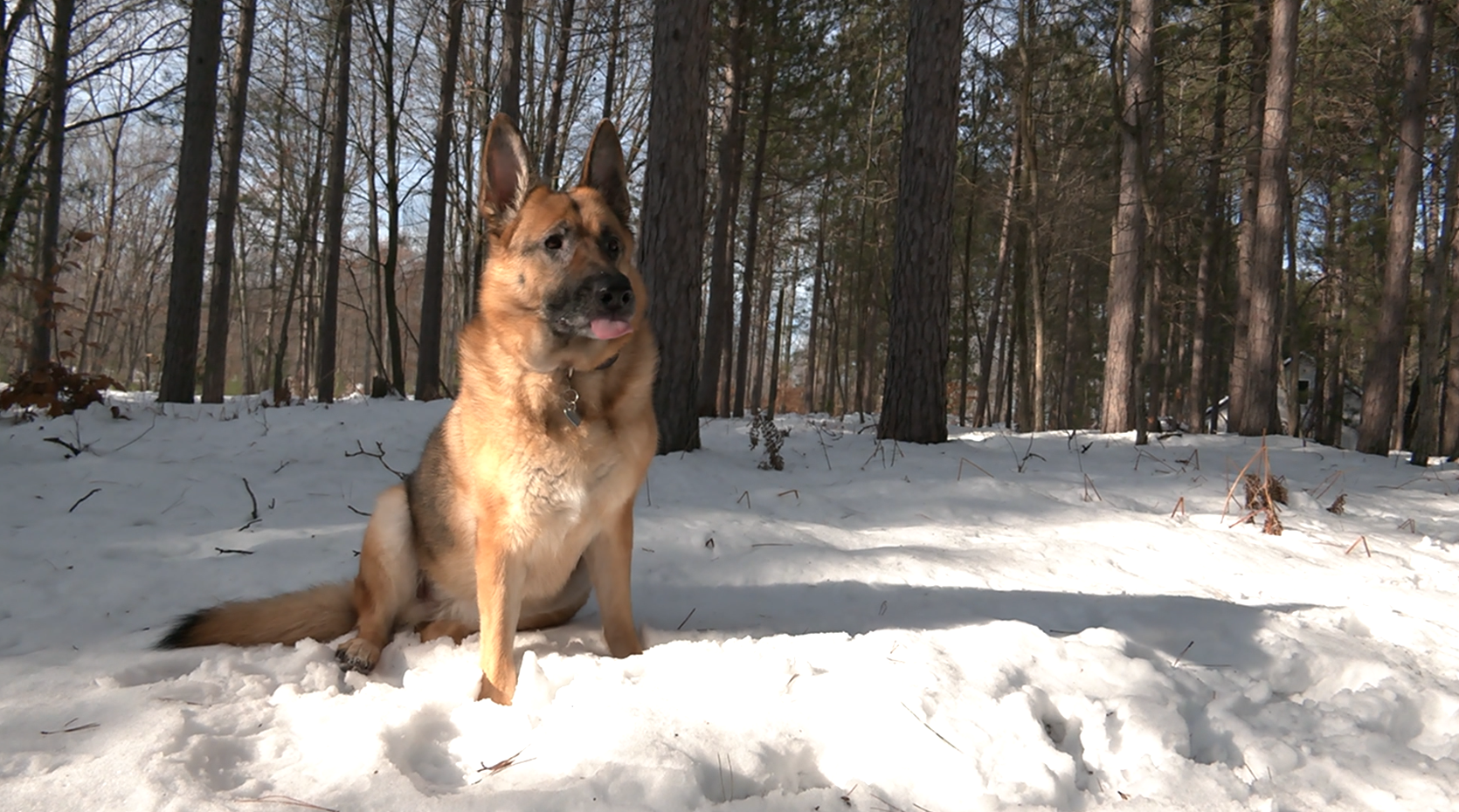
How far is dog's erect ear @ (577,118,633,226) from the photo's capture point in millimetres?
2994

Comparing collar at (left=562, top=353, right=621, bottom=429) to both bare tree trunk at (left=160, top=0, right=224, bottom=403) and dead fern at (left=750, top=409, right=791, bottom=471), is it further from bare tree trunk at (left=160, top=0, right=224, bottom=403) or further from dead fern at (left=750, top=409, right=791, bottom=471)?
bare tree trunk at (left=160, top=0, right=224, bottom=403)

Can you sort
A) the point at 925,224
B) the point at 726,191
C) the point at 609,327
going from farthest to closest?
the point at 726,191
the point at 925,224
the point at 609,327

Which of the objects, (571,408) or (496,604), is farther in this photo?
(571,408)

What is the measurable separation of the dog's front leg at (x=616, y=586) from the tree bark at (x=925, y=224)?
5492 mm

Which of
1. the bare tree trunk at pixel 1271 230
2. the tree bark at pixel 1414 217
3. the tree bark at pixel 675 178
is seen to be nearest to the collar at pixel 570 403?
the tree bark at pixel 675 178

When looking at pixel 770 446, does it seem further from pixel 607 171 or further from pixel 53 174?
pixel 53 174

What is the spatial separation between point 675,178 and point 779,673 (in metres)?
4.93

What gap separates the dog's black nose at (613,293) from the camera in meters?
2.49

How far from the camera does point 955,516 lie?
5070mm

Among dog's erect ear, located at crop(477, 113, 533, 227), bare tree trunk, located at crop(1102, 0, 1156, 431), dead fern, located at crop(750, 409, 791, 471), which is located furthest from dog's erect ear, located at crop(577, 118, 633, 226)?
bare tree trunk, located at crop(1102, 0, 1156, 431)

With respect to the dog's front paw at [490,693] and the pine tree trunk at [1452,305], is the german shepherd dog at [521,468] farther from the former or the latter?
the pine tree trunk at [1452,305]

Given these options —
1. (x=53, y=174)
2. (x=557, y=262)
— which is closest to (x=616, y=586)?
(x=557, y=262)

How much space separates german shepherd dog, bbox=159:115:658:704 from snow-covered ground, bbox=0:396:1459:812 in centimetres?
16

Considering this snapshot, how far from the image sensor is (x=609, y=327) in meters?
2.48
